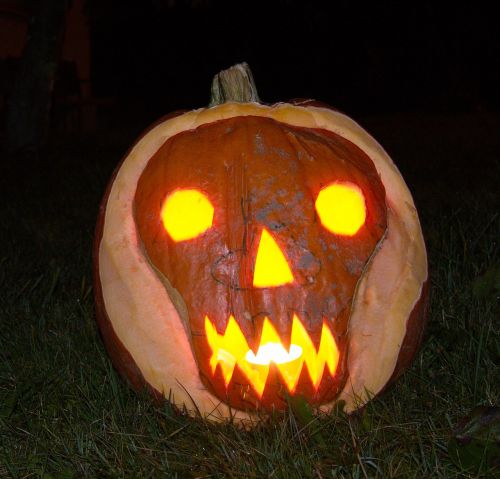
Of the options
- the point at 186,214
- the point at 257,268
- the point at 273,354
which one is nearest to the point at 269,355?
the point at 273,354

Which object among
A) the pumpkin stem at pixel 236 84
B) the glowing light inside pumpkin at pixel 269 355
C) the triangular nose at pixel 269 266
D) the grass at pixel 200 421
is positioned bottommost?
the grass at pixel 200 421

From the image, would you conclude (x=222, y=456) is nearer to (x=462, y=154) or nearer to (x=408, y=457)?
(x=408, y=457)

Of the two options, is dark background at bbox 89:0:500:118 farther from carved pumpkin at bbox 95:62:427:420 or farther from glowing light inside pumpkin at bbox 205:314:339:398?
glowing light inside pumpkin at bbox 205:314:339:398

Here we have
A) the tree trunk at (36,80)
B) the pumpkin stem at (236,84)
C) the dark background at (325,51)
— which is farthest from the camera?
the dark background at (325,51)

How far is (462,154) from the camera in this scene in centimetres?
732

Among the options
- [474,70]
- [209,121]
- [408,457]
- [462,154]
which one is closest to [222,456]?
[408,457]

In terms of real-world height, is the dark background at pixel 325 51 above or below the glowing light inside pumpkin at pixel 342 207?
above

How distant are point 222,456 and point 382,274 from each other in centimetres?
60

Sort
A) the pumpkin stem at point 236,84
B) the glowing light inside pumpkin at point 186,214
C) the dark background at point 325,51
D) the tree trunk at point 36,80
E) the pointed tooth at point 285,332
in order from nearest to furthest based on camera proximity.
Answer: the pointed tooth at point 285,332, the glowing light inside pumpkin at point 186,214, the pumpkin stem at point 236,84, the tree trunk at point 36,80, the dark background at point 325,51

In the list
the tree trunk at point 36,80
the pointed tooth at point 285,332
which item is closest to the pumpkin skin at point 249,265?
the pointed tooth at point 285,332

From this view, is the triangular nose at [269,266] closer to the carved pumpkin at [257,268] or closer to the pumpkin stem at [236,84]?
the carved pumpkin at [257,268]

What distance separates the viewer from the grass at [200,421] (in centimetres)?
169

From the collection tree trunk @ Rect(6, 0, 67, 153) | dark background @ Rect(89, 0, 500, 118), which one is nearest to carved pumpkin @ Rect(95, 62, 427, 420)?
tree trunk @ Rect(6, 0, 67, 153)

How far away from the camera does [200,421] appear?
6.20ft
